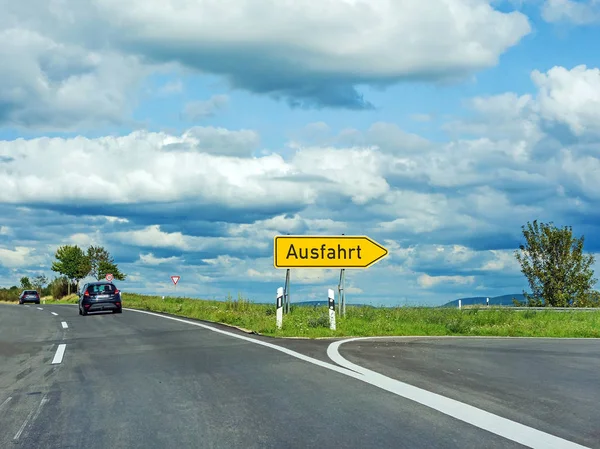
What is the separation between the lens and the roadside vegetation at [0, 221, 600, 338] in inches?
793

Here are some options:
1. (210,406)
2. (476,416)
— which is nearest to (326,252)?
(210,406)

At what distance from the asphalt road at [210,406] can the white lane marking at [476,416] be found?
0.09 metres

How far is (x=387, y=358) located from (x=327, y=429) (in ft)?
18.7

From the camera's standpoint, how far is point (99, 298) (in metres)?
32.3

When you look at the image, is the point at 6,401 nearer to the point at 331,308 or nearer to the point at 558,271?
the point at 331,308

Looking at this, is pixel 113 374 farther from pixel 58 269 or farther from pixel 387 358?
pixel 58 269

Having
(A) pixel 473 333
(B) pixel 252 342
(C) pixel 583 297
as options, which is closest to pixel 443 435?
(B) pixel 252 342

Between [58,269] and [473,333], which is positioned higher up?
[58,269]

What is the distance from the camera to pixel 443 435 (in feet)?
18.9

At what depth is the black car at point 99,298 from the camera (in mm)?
32094

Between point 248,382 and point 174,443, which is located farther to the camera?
point 248,382

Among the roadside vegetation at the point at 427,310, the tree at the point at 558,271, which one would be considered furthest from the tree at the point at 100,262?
the tree at the point at 558,271

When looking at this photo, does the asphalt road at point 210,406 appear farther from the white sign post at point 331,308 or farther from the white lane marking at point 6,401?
the white sign post at point 331,308

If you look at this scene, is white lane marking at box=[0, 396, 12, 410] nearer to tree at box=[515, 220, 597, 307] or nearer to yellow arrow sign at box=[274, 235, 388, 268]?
yellow arrow sign at box=[274, 235, 388, 268]
